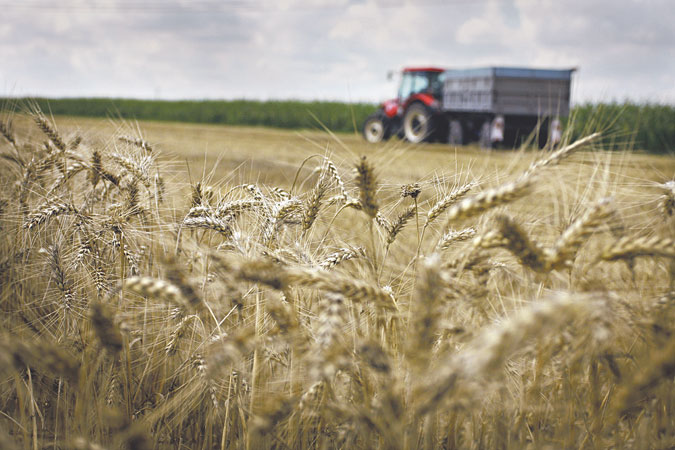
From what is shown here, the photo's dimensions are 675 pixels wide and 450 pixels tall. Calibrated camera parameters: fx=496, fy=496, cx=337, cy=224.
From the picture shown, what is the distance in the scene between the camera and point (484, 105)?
13.0 meters

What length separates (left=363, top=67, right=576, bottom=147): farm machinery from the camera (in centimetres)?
1303

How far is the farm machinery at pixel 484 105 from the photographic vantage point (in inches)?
513

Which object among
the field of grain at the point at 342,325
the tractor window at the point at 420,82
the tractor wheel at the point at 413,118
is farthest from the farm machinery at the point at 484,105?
the field of grain at the point at 342,325

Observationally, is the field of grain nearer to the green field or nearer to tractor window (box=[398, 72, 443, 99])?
tractor window (box=[398, 72, 443, 99])

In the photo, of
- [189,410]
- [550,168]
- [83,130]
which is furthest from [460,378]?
[83,130]

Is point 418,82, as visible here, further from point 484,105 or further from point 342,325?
point 342,325

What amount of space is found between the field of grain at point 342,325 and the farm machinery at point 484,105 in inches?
430

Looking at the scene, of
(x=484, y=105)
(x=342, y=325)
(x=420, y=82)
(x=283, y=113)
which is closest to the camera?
(x=342, y=325)

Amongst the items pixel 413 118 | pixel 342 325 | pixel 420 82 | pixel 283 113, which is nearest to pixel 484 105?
pixel 413 118

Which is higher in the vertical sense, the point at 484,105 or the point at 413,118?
the point at 484,105

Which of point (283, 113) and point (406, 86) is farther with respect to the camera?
point (283, 113)

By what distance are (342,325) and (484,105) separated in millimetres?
13019

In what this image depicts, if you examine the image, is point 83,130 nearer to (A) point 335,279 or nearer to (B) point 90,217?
(B) point 90,217

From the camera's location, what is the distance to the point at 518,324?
553mm
